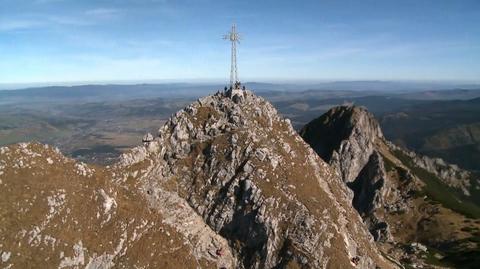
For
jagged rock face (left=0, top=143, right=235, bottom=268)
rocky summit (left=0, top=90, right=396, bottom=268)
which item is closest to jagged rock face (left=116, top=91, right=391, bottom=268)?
rocky summit (left=0, top=90, right=396, bottom=268)

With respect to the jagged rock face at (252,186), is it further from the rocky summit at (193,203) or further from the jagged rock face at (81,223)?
the jagged rock face at (81,223)

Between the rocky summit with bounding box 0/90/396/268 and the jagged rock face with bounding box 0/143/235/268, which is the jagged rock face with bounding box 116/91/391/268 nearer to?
the rocky summit with bounding box 0/90/396/268

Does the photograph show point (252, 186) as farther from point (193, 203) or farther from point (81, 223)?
point (81, 223)

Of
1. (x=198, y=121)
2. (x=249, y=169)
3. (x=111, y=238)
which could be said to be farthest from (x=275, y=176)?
(x=111, y=238)

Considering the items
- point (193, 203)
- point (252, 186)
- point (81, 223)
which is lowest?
point (193, 203)

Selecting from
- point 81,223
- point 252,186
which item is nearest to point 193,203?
point 252,186

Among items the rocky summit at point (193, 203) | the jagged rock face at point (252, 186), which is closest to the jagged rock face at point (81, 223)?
the rocky summit at point (193, 203)
